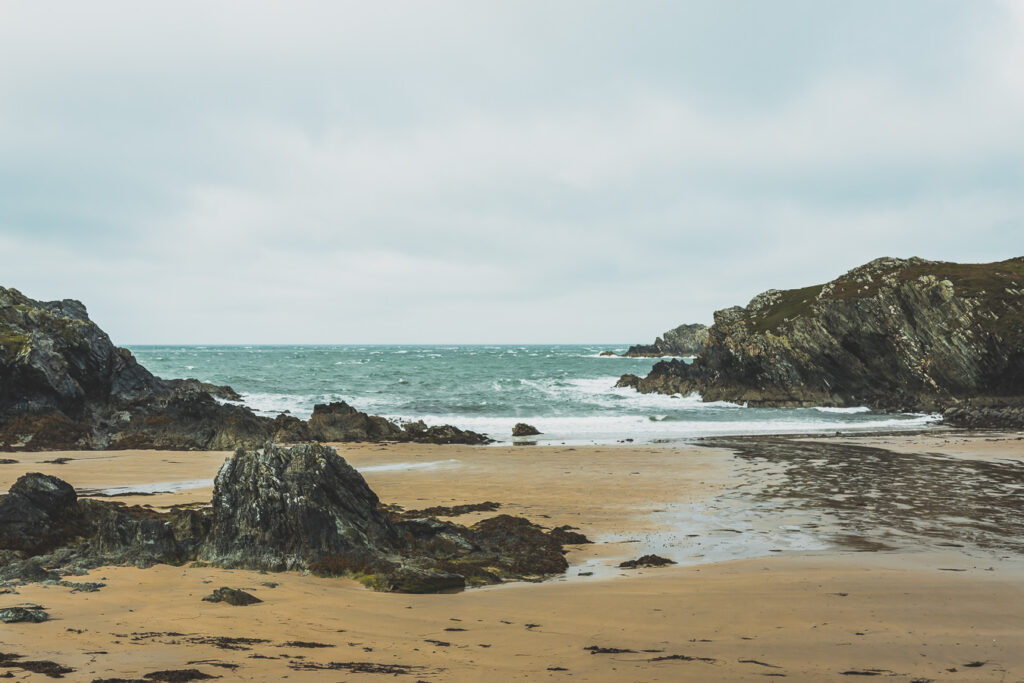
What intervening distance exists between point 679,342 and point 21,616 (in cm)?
14976

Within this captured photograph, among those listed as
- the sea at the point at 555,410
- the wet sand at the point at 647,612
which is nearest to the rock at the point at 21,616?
the wet sand at the point at 647,612

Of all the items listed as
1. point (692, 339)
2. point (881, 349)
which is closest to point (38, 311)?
point (881, 349)

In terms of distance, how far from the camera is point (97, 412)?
3142cm

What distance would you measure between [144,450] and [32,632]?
21.7 meters

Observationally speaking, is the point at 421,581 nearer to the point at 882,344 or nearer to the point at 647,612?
the point at 647,612

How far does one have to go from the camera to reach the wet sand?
543cm

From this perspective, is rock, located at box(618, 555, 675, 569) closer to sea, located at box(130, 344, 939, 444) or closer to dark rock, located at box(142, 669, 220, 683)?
dark rock, located at box(142, 669, 220, 683)

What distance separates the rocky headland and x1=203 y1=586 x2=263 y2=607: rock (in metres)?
20.2

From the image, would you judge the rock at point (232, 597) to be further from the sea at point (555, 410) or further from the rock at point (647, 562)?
the sea at point (555, 410)

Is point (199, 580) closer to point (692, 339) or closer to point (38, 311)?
point (38, 311)

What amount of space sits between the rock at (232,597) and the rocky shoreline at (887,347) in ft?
120

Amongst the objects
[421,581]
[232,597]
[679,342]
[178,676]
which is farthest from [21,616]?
[679,342]

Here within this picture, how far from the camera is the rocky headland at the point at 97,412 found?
26.6 metres

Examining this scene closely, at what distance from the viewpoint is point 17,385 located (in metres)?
28.3
